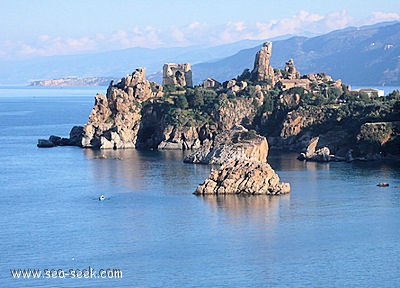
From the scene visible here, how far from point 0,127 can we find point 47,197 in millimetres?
66438

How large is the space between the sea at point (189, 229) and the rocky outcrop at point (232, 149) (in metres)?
2.06

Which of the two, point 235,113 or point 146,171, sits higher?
point 235,113

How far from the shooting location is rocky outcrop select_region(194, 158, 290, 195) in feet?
200

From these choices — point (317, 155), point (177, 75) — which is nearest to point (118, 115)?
point (177, 75)

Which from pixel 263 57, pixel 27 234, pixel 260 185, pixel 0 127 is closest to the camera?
pixel 27 234

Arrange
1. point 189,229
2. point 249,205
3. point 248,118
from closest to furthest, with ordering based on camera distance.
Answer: point 189,229, point 249,205, point 248,118

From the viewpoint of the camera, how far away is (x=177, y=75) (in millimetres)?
117688

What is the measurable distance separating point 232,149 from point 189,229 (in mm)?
28855

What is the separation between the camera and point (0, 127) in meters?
127

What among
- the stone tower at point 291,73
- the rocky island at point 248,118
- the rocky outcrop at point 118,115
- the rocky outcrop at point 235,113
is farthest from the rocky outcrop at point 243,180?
the stone tower at point 291,73

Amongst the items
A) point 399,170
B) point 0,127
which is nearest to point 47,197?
point 399,170

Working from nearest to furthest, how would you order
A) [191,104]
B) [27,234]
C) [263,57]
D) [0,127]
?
[27,234], [191,104], [263,57], [0,127]

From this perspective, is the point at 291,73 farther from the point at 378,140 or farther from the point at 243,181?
the point at 243,181

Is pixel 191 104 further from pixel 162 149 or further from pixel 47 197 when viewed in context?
pixel 47 197
